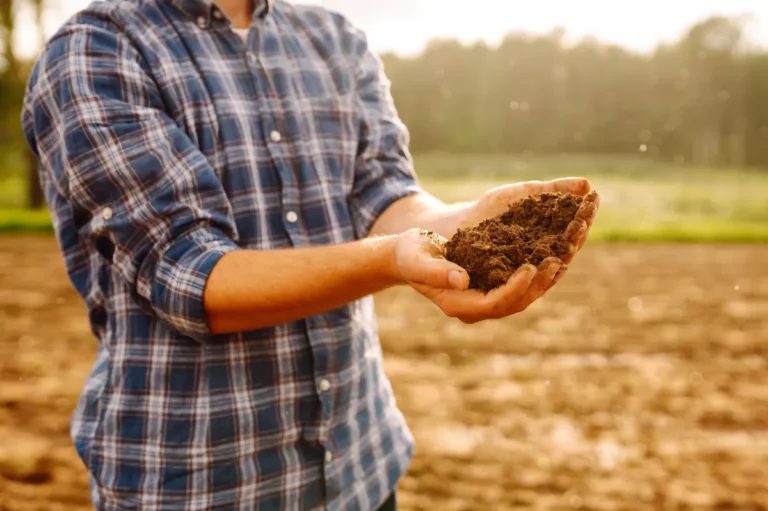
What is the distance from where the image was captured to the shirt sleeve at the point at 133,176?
1473mm

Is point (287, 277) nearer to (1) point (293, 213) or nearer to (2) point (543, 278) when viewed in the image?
(1) point (293, 213)

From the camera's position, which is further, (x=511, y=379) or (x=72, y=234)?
(x=511, y=379)

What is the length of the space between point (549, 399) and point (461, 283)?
424cm

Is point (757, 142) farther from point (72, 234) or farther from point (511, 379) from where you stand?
point (72, 234)

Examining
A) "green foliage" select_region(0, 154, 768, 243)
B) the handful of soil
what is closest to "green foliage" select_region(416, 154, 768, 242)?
"green foliage" select_region(0, 154, 768, 243)

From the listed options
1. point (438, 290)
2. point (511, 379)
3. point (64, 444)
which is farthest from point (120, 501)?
point (511, 379)

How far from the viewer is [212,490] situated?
5.14 ft

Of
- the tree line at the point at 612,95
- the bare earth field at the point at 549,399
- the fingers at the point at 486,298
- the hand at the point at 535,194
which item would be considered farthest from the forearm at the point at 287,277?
the tree line at the point at 612,95

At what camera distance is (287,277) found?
56.7 inches

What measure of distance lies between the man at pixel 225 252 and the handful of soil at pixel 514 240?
0.05 m

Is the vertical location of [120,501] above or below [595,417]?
above

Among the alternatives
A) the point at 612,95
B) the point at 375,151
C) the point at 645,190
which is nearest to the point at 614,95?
the point at 612,95

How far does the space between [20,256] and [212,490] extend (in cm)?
1117

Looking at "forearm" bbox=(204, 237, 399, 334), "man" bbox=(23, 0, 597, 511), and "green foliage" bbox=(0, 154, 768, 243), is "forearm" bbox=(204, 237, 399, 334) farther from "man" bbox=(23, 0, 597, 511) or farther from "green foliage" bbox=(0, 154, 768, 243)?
"green foliage" bbox=(0, 154, 768, 243)
